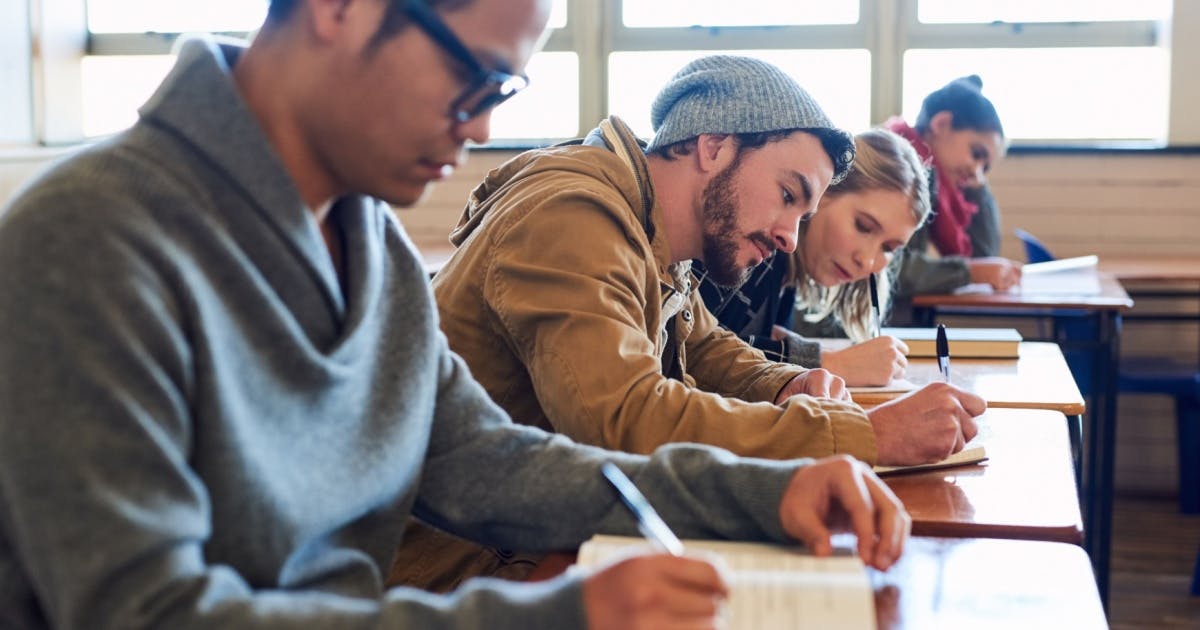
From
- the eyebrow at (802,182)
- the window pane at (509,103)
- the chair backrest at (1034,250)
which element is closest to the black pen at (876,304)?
the eyebrow at (802,182)

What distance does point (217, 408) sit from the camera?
812mm

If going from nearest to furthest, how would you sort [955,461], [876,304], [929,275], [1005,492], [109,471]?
[109,471] → [1005,492] → [955,461] → [876,304] → [929,275]

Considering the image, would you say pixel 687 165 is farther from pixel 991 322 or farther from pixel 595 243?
pixel 991 322

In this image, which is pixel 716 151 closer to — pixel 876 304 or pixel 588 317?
pixel 588 317

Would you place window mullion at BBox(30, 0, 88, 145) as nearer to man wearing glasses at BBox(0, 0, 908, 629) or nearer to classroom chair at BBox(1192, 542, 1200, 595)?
classroom chair at BBox(1192, 542, 1200, 595)

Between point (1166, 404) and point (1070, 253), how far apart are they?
2.09 ft

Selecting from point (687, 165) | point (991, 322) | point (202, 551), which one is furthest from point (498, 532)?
point (991, 322)

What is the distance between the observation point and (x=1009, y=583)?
3.59 ft

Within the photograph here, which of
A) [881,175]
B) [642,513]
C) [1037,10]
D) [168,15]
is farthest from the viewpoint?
[168,15]

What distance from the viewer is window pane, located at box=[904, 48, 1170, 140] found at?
484cm

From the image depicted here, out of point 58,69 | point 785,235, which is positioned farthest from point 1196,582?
point 58,69

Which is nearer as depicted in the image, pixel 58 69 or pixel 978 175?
pixel 978 175

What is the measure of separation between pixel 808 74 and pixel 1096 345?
1763mm

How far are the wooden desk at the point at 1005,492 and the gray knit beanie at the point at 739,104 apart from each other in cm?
49
